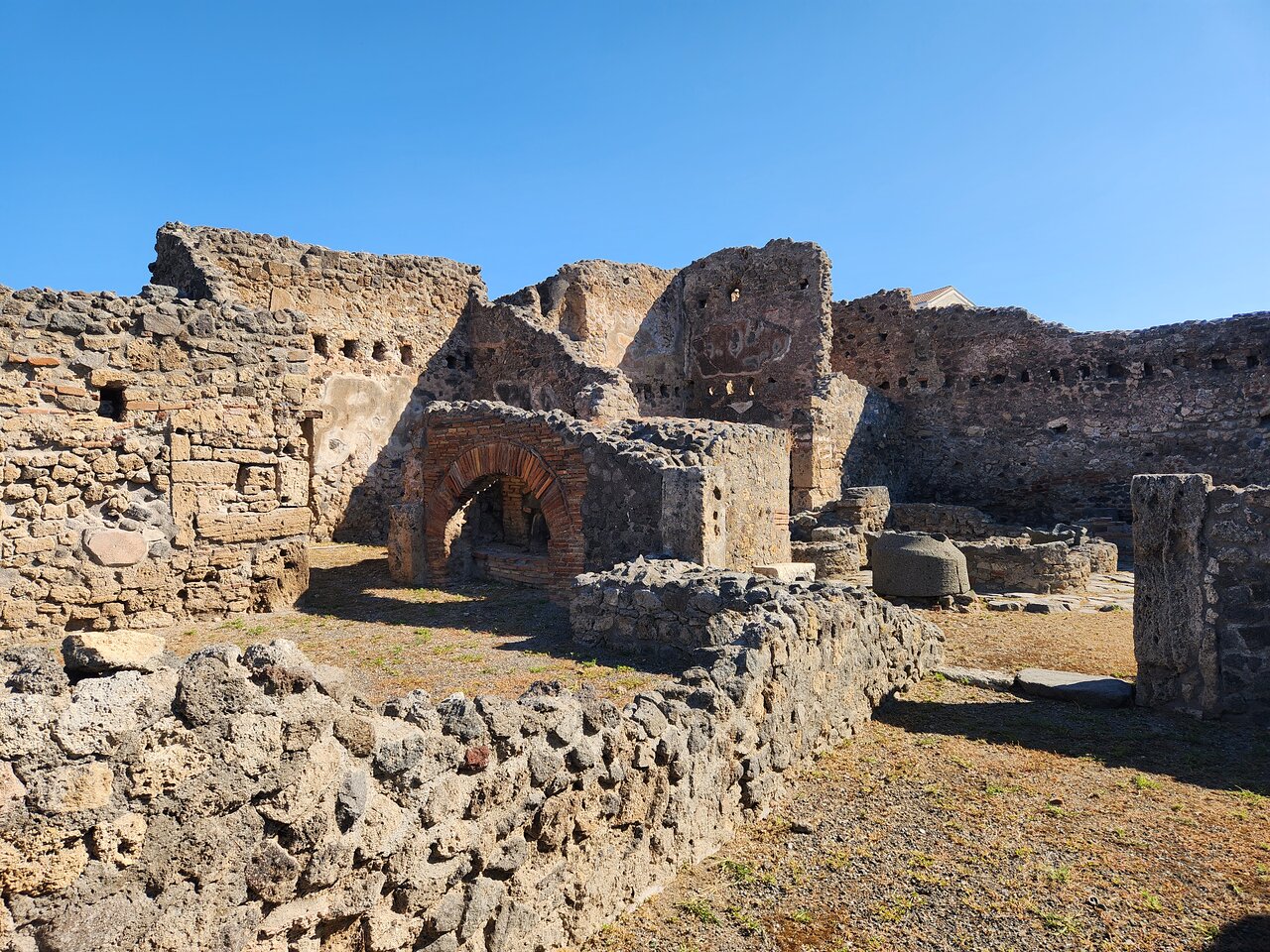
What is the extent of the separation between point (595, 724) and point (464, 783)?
2.56ft

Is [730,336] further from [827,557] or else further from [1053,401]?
[827,557]

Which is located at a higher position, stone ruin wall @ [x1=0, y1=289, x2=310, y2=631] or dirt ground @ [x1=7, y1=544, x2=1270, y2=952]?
stone ruin wall @ [x1=0, y1=289, x2=310, y2=631]

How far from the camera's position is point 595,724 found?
11.9ft

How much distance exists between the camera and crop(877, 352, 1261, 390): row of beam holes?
1770cm

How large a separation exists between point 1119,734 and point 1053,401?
15.8m

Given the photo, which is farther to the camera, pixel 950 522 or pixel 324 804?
pixel 950 522

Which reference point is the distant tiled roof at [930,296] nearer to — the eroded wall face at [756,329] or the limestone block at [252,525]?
the eroded wall face at [756,329]

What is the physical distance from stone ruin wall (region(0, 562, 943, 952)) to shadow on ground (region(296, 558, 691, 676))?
2549 mm

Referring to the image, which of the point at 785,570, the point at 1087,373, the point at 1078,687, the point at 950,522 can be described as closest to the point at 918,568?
the point at 785,570

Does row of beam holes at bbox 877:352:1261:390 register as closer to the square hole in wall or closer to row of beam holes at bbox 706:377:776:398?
row of beam holes at bbox 706:377:776:398

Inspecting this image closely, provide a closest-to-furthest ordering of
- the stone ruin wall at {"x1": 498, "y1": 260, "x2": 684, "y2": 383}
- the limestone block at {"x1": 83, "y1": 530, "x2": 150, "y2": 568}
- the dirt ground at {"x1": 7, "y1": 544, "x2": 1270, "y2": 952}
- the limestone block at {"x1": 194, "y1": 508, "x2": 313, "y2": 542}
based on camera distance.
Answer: the dirt ground at {"x1": 7, "y1": 544, "x2": 1270, "y2": 952} < the limestone block at {"x1": 83, "y1": 530, "x2": 150, "y2": 568} < the limestone block at {"x1": 194, "y1": 508, "x2": 313, "y2": 542} < the stone ruin wall at {"x1": 498, "y1": 260, "x2": 684, "y2": 383}

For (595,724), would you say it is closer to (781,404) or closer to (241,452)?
(241,452)

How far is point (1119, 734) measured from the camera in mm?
5965

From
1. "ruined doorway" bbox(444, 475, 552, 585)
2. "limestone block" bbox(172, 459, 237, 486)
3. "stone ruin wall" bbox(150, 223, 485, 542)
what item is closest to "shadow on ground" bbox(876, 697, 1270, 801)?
"ruined doorway" bbox(444, 475, 552, 585)
